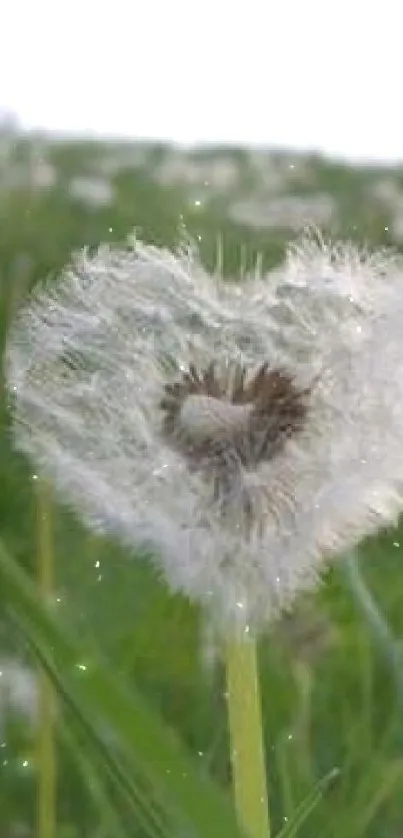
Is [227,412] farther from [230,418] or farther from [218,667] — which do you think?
[218,667]

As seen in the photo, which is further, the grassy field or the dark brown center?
the grassy field

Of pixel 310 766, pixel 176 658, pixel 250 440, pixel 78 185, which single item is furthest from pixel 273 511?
pixel 78 185

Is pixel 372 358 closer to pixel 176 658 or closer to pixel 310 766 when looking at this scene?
pixel 310 766

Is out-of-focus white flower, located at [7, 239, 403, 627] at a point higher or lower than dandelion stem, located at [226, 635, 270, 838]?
higher

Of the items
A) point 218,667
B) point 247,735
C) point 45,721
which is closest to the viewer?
point 247,735

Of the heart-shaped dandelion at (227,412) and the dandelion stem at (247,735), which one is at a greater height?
the heart-shaped dandelion at (227,412)

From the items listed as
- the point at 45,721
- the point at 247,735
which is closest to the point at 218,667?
the point at 45,721

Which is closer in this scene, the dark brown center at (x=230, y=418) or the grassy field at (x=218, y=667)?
the dark brown center at (x=230, y=418)
